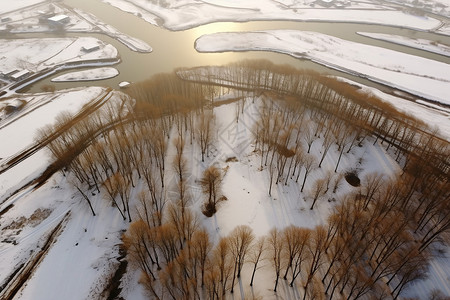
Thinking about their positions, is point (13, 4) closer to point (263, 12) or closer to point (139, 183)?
point (263, 12)

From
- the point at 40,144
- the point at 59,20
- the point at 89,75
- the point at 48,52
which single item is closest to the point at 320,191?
the point at 40,144

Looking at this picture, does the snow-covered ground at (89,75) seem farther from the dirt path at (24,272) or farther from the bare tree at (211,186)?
the dirt path at (24,272)

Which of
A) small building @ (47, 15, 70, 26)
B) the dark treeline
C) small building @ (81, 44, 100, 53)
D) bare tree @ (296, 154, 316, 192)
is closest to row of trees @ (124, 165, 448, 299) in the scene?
the dark treeline

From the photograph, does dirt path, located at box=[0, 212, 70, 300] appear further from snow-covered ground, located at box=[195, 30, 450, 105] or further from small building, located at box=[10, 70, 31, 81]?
snow-covered ground, located at box=[195, 30, 450, 105]

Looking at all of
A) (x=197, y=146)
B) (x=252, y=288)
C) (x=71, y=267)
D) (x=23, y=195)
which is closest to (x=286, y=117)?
(x=197, y=146)

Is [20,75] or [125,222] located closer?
[125,222]
